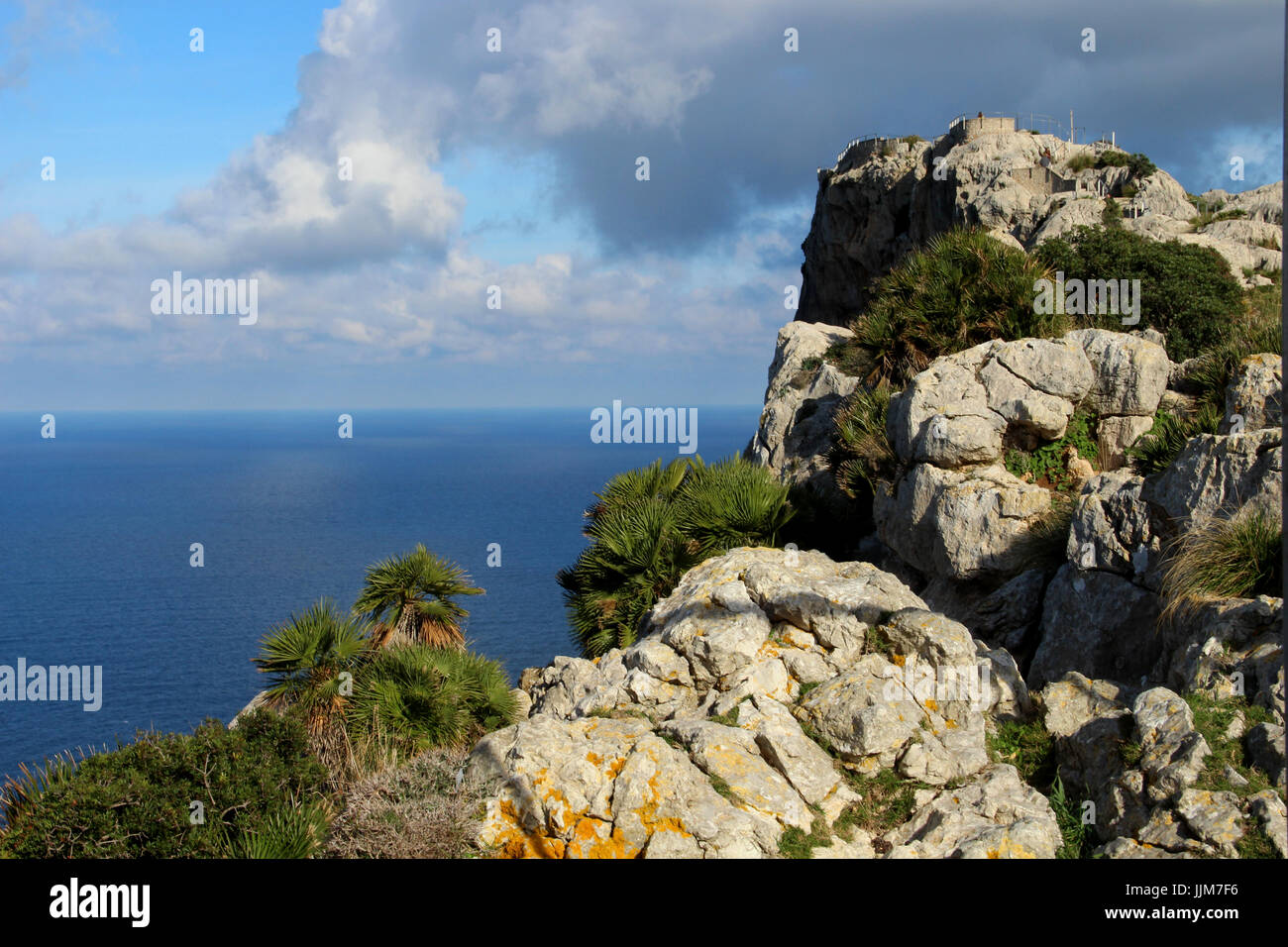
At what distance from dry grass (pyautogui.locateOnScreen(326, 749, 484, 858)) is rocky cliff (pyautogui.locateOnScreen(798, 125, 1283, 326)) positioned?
559 inches

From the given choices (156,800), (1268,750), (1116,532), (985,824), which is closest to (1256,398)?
(1116,532)

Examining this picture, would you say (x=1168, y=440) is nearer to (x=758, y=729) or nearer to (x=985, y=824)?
(x=985, y=824)

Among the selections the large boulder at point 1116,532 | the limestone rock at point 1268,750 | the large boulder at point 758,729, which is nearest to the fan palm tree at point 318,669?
the large boulder at point 758,729

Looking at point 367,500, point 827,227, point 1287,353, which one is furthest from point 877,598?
point 367,500

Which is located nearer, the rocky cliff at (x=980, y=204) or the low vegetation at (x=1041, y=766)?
the low vegetation at (x=1041, y=766)

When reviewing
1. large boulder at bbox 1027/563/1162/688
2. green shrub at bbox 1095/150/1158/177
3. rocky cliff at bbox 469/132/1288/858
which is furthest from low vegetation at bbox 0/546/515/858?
green shrub at bbox 1095/150/1158/177

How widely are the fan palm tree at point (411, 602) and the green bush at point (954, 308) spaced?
28.9ft

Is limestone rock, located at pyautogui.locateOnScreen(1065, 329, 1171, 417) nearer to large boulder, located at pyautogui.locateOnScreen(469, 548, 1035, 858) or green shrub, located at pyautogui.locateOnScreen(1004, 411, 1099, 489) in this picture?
green shrub, located at pyautogui.locateOnScreen(1004, 411, 1099, 489)

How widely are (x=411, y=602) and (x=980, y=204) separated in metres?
26.0

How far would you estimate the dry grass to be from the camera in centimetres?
746

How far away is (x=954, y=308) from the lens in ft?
55.5

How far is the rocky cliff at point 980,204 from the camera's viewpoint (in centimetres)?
2400

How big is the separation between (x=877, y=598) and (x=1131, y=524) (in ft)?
10.7

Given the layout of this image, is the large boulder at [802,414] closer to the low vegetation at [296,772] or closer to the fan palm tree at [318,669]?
the low vegetation at [296,772]
